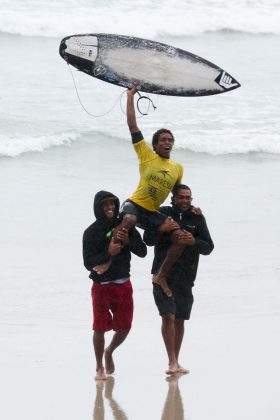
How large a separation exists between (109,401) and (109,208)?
4.16ft

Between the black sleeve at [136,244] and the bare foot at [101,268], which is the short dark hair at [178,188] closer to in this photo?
the black sleeve at [136,244]

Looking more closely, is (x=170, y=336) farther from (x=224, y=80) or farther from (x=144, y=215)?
(x=224, y=80)

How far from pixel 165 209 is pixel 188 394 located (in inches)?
52.8

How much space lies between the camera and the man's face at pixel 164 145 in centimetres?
681

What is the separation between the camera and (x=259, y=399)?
5.98m

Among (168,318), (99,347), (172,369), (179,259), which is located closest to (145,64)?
(179,259)

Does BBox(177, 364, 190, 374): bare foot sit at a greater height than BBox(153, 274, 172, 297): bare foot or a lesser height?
lesser

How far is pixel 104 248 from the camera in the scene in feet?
21.8

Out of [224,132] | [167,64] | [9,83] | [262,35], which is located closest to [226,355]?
[167,64]

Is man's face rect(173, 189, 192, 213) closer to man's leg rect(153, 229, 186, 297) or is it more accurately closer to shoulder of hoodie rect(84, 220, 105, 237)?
man's leg rect(153, 229, 186, 297)

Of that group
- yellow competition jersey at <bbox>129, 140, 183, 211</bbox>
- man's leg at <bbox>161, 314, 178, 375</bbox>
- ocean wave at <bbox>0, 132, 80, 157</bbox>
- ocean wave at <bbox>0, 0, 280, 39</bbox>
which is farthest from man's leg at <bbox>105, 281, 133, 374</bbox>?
ocean wave at <bbox>0, 0, 280, 39</bbox>

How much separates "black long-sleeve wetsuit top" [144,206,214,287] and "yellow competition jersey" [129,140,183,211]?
125mm

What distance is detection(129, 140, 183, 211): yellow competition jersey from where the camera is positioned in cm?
685

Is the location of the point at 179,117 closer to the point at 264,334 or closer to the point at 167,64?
the point at 167,64
